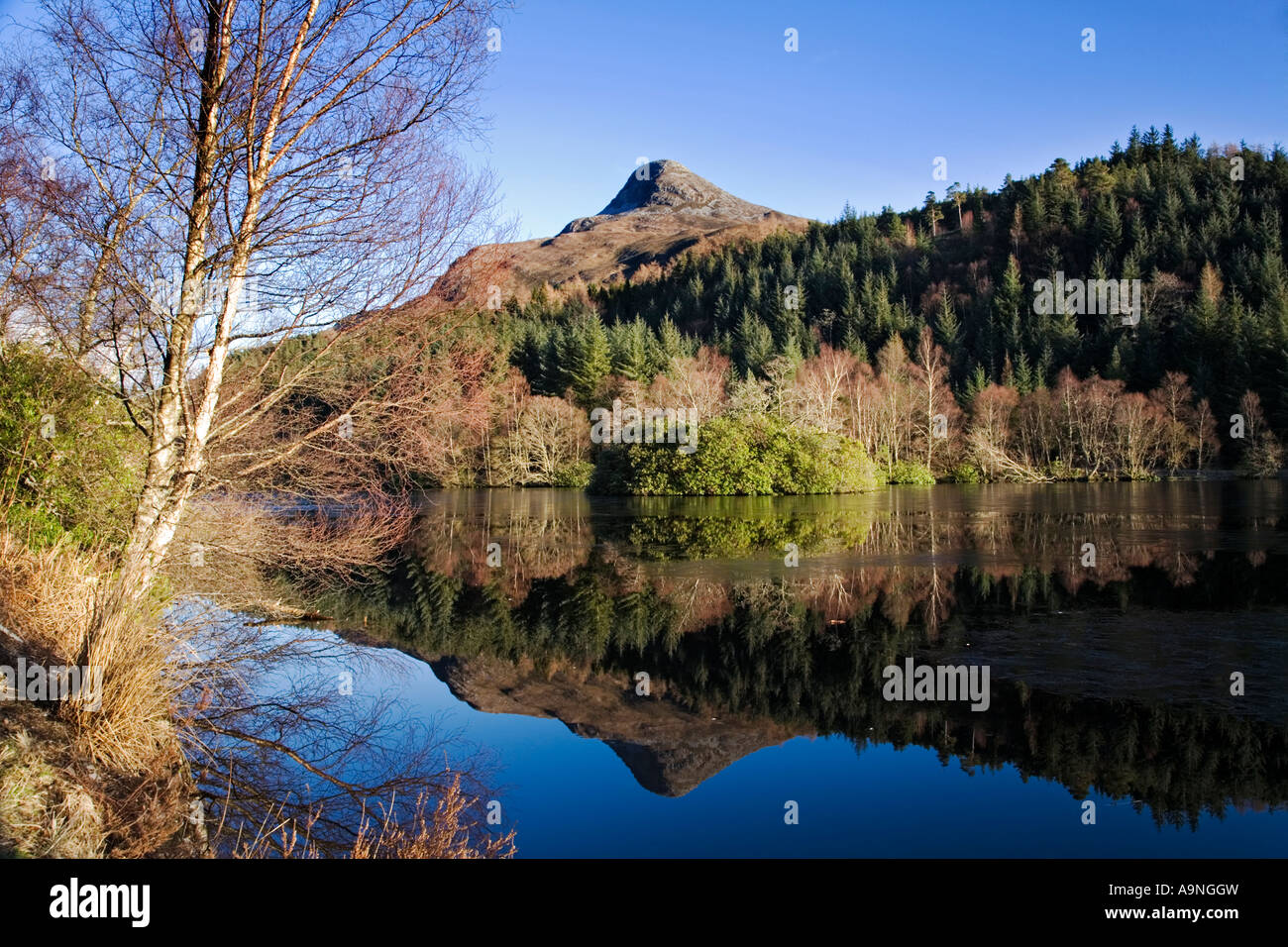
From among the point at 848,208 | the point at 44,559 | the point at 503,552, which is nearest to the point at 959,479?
the point at 503,552

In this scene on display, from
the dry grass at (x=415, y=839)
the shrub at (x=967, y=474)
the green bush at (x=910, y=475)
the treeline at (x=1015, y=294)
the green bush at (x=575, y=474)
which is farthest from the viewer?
the treeline at (x=1015, y=294)

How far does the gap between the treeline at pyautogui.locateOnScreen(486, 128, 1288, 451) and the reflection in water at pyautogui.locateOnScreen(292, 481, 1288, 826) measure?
29.9 m

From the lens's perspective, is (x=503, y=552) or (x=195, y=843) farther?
(x=503, y=552)

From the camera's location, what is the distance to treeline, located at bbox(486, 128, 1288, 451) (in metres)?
59.5

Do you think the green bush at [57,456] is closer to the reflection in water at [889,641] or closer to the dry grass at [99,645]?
the dry grass at [99,645]

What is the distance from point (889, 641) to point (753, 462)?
88.3ft

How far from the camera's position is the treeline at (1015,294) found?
59.5 m

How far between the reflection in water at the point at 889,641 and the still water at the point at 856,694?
0.04 meters

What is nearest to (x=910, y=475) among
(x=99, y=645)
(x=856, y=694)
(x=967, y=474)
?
(x=967, y=474)

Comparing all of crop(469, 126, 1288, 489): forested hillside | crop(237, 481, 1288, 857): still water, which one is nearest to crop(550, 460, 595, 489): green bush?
crop(469, 126, 1288, 489): forested hillside

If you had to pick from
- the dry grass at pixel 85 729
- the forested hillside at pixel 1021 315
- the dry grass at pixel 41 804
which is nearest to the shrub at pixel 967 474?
the forested hillside at pixel 1021 315
